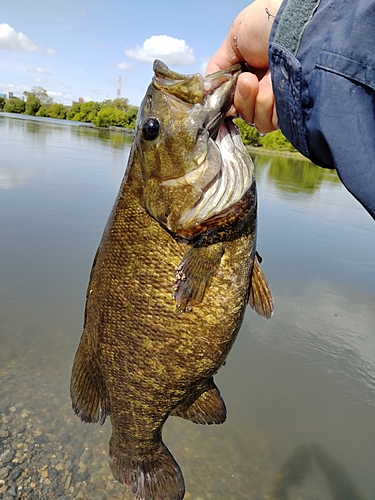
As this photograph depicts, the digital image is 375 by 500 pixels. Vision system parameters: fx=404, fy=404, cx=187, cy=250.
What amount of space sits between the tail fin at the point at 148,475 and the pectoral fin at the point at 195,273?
110cm

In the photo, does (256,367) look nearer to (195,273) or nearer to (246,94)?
(195,273)

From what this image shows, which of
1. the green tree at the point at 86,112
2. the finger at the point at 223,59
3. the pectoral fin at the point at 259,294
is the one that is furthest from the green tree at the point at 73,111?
the pectoral fin at the point at 259,294

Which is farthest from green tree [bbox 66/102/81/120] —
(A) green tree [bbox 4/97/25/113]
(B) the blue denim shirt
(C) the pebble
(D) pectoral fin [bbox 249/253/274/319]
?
(B) the blue denim shirt

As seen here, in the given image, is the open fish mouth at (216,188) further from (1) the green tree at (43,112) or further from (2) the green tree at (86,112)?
(1) the green tree at (43,112)

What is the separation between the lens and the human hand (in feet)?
5.55

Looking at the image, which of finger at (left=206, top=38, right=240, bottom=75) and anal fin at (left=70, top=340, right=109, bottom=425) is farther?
anal fin at (left=70, top=340, right=109, bottom=425)

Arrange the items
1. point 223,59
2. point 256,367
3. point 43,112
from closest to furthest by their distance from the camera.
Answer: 1. point 223,59
2. point 256,367
3. point 43,112

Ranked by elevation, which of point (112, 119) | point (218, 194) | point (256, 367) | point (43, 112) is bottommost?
point (256, 367)

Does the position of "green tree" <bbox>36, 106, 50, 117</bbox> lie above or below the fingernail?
above

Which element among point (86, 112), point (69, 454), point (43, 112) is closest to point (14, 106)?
point (43, 112)

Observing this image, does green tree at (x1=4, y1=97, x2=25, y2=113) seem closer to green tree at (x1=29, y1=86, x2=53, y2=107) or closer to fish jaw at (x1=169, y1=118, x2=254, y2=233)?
green tree at (x1=29, y1=86, x2=53, y2=107)

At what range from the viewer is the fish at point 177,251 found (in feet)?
6.22

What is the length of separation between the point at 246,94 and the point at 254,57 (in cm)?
23

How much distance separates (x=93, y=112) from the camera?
3681 inches
